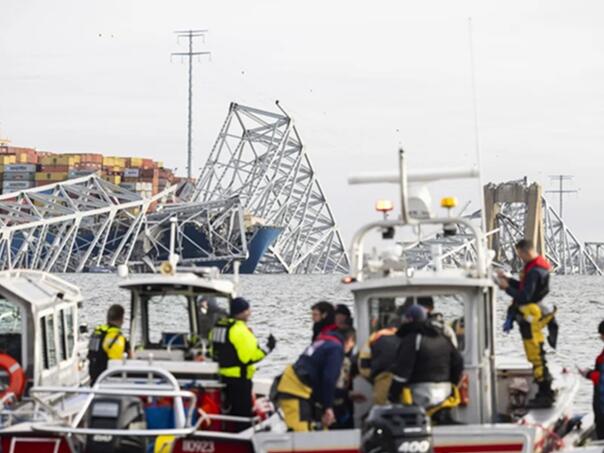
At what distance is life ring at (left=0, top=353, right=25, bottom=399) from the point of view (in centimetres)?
1762

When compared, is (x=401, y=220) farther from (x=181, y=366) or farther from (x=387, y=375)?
(x=181, y=366)

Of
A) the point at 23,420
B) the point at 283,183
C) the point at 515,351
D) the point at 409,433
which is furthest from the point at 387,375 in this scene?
the point at 283,183

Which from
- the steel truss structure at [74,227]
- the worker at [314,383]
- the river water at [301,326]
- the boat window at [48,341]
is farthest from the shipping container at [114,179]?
the worker at [314,383]

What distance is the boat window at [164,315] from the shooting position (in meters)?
17.8

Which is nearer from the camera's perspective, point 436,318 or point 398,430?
point 398,430

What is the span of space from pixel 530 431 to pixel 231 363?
3.43 meters

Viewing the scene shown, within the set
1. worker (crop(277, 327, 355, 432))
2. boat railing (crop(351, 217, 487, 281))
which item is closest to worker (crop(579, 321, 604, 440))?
boat railing (crop(351, 217, 487, 281))

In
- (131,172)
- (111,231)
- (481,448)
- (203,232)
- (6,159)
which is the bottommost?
(481,448)

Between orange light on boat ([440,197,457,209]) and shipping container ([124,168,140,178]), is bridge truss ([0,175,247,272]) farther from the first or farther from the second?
orange light on boat ([440,197,457,209])

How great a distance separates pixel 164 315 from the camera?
18078 mm

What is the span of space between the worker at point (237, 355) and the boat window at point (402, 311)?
4.74ft

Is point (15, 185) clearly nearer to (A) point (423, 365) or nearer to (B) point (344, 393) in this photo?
(B) point (344, 393)

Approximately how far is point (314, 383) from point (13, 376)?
488cm

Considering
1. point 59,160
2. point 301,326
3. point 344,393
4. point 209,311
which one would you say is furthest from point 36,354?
point 59,160
